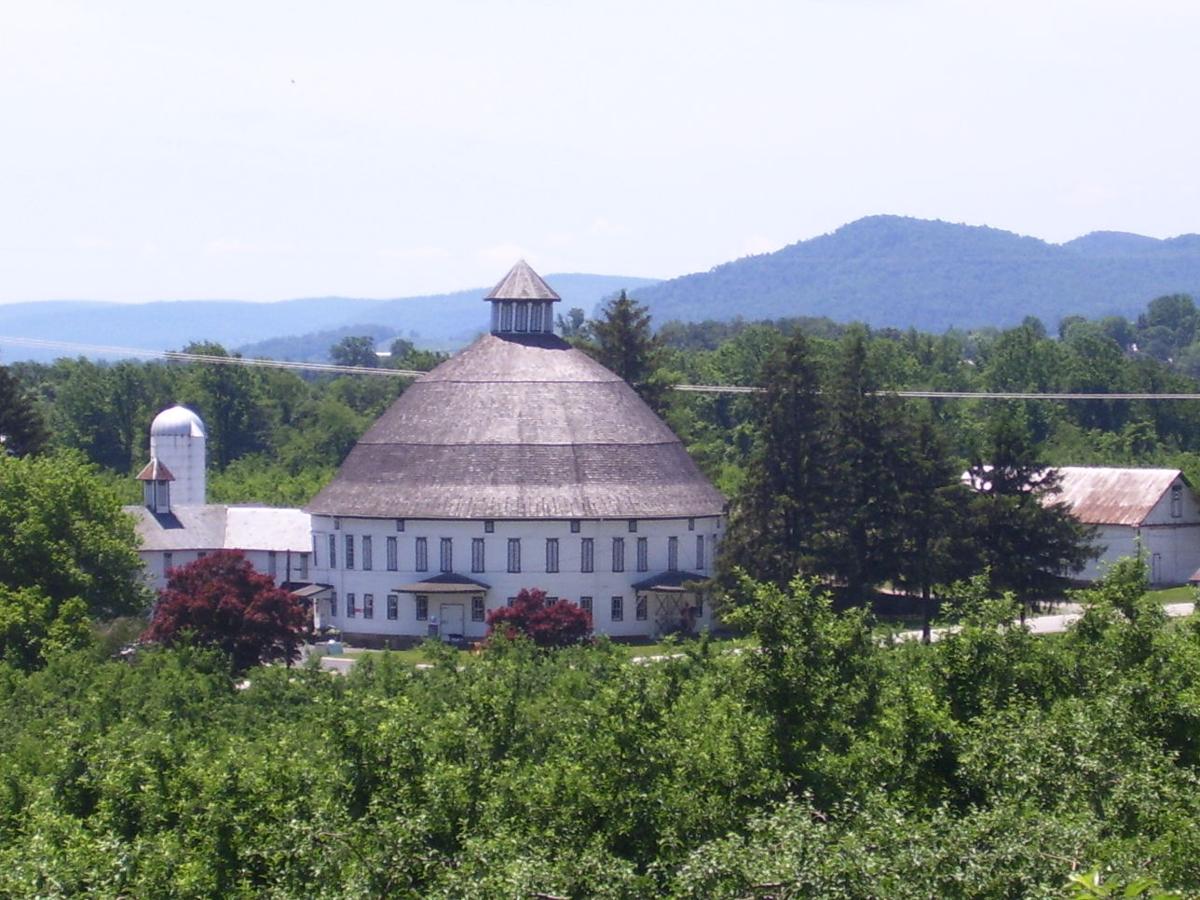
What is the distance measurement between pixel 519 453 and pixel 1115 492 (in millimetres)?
24231

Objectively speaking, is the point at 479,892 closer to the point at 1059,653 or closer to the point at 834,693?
the point at 834,693

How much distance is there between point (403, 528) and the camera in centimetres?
7538

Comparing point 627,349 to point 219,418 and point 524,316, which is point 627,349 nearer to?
point 524,316

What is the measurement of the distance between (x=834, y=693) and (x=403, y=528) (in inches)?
1686

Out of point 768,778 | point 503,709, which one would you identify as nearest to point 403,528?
point 503,709

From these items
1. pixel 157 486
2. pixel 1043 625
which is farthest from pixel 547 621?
pixel 157 486

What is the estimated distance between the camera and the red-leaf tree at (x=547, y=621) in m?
67.5

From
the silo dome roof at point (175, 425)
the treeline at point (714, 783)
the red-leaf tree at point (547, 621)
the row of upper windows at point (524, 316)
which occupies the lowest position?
the red-leaf tree at point (547, 621)

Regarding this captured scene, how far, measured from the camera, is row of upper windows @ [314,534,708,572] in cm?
7456

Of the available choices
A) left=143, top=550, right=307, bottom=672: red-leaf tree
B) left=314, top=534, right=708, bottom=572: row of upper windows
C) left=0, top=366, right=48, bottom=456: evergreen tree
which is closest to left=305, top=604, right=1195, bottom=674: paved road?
left=143, top=550, right=307, bottom=672: red-leaf tree

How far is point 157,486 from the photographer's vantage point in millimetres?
82312

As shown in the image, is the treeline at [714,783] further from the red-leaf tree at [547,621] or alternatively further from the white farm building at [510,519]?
the white farm building at [510,519]

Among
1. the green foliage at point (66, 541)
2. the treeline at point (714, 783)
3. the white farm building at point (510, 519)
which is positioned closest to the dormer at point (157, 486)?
the white farm building at point (510, 519)

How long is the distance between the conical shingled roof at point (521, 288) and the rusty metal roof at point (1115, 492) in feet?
66.5
